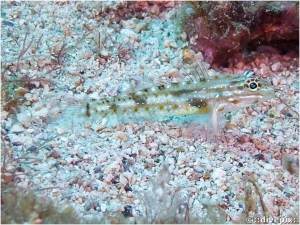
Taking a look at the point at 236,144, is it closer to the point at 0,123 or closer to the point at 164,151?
the point at 164,151

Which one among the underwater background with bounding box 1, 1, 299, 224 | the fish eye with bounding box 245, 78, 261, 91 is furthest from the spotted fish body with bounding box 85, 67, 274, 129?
the underwater background with bounding box 1, 1, 299, 224

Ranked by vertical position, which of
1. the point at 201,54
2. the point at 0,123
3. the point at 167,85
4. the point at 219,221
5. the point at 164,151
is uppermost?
the point at 201,54

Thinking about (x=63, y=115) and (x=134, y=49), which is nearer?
(x=63, y=115)

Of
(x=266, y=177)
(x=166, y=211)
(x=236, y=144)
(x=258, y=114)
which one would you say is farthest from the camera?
(x=258, y=114)

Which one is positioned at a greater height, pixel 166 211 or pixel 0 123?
pixel 0 123

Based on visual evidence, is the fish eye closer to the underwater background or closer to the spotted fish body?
the spotted fish body

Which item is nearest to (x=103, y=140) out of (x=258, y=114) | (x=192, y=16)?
(x=258, y=114)

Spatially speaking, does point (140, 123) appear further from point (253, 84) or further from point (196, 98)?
point (253, 84)

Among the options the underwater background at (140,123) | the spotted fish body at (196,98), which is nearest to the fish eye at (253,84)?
the spotted fish body at (196,98)

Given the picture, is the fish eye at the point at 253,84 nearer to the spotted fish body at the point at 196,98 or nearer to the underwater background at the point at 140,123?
the spotted fish body at the point at 196,98

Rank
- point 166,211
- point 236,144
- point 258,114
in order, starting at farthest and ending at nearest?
point 258,114 → point 236,144 → point 166,211
